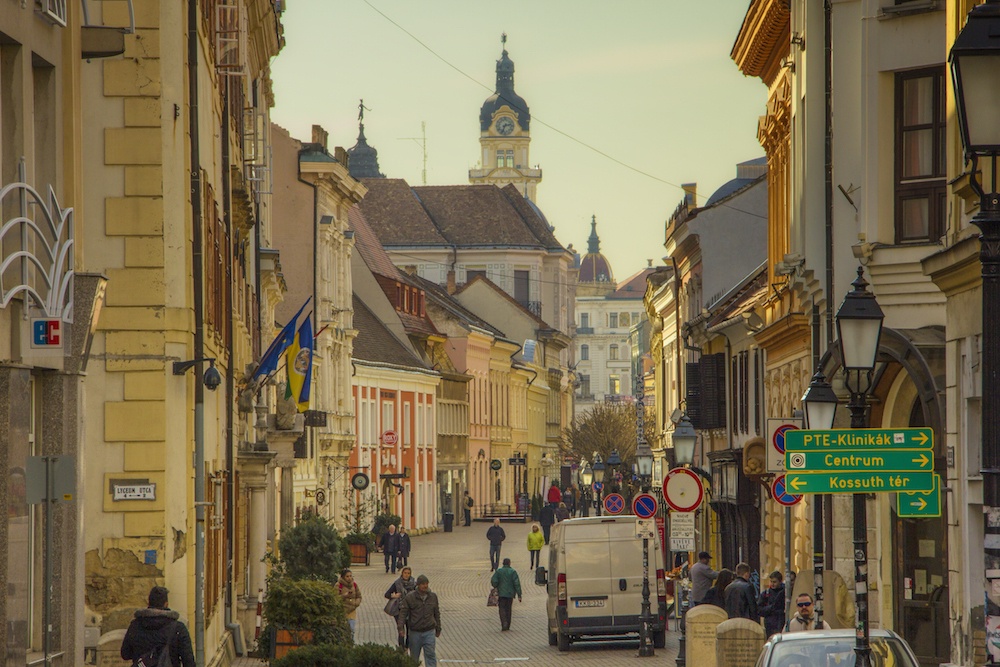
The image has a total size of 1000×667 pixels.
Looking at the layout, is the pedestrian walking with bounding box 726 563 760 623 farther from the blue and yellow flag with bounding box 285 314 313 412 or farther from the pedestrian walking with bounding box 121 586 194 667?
the pedestrian walking with bounding box 121 586 194 667

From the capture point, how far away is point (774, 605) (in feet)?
80.0

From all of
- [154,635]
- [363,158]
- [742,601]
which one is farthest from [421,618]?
[363,158]

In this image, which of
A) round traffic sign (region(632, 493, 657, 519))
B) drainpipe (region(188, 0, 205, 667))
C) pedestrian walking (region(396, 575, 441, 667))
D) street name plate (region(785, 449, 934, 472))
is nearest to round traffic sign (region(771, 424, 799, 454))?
pedestrian walking (region(396, 575, 441, 667))

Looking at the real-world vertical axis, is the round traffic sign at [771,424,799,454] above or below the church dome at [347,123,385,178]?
below

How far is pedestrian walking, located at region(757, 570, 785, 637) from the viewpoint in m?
24.4

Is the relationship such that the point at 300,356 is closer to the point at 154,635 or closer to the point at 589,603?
the point at 589,603

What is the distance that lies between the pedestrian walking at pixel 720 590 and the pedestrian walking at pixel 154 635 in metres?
13.0

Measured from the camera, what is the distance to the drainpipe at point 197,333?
19.8 metres

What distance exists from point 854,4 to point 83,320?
1401cm

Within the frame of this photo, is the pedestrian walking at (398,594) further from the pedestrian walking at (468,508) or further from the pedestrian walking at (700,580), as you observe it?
the pedestrian walking at (468,508)

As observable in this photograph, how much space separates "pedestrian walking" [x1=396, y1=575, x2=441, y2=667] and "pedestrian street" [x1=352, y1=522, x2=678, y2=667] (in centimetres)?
327

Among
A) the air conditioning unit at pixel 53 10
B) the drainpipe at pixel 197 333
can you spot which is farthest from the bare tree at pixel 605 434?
the air conditioning unit at pixel 53 10

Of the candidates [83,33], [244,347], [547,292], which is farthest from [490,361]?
[83,33]

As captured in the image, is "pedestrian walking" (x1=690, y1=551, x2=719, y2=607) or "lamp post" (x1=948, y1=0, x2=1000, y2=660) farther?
"pedestrian walking" (x1=690, y1=551, x2=719, y2=607)
